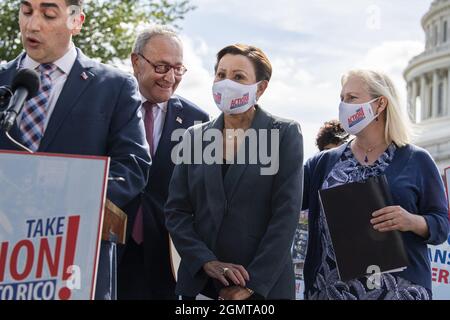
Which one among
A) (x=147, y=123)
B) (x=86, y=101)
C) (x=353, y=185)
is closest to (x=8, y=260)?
(x=86, y=101)

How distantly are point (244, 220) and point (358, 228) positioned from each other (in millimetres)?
542

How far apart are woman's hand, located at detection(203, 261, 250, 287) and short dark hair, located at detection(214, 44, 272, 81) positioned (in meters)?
0.98

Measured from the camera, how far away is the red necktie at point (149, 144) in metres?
5.21

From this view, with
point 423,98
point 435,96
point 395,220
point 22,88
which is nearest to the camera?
point 22,88

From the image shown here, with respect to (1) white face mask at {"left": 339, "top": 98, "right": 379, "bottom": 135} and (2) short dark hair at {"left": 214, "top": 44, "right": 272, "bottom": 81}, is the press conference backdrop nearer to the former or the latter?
(1) white face mask at {"left": 339, "top": 98, "right": 379, "bottom": 135}

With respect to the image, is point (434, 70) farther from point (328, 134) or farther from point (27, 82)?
point (27, 82)

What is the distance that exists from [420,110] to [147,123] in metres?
69.5

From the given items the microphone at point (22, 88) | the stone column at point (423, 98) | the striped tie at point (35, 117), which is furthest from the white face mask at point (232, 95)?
the stone column at point (423, 98)

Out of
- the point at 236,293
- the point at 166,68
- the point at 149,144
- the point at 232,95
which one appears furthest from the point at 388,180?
the point at 166,68

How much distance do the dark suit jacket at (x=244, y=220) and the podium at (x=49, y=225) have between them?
3.63ft

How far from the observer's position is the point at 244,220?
4.61 meters

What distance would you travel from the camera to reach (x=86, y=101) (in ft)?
14.1

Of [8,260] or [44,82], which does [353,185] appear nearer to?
[44,82]

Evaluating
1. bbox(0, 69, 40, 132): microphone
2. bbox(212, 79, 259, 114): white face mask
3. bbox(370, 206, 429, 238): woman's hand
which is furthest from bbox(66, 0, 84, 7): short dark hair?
bbox(370, 206, 429, 238): woman's hand
